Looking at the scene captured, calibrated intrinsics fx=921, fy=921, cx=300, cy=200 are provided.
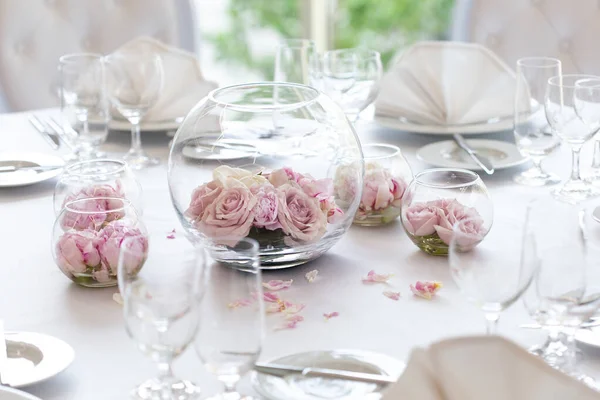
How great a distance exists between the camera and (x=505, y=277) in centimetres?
91

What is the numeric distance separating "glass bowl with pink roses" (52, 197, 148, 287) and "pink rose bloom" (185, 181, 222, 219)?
0.21ft

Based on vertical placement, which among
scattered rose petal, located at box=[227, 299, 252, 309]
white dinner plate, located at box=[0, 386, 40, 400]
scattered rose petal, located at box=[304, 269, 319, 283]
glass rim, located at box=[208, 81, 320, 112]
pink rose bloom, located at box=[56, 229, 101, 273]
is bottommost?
scattered rose petal, located at box=[304, 269, 319, 283]

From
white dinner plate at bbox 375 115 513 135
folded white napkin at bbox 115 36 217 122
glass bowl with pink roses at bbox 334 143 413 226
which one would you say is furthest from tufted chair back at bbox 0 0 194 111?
glass bowl with pink roses at bbox 334 143 413 226

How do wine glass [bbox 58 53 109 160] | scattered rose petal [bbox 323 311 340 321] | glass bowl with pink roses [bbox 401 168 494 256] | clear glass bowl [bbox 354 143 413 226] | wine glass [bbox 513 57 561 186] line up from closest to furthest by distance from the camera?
scattered rose petal [bbox 323 311 340 321], glass bowl with pink roses [bbox 401 168 494 256], clear glass bowl [bbox 354 143 413 226], wine glass [bbox 513 57 561 186], wine glass [bbox 58 53 109 160]

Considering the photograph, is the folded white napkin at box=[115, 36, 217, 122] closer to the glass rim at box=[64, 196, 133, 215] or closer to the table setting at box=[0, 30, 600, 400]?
the table setting at box=[0, 30, 600, 400]

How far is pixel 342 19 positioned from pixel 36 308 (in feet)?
10.8

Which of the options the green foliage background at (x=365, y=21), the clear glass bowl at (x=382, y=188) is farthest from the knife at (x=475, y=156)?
the green foliage background at (x=365, y=21)

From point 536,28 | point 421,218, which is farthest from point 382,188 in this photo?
point 536,28

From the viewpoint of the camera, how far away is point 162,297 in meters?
0.82

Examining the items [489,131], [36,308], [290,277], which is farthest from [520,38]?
[36,308]

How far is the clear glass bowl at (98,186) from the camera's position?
4.10ft

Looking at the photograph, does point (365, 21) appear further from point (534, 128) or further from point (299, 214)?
point (299, 214)

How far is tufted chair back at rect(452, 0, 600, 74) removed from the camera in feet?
7.65

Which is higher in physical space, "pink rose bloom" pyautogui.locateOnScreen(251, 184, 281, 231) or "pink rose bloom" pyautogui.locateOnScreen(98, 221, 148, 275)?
"pink rose bloom" pyautogui.locateOnScreen(251, 184, 281, 231)
